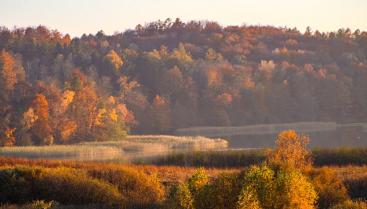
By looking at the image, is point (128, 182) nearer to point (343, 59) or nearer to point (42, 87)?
point (42, 87)

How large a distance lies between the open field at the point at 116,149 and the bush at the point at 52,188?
116 feet

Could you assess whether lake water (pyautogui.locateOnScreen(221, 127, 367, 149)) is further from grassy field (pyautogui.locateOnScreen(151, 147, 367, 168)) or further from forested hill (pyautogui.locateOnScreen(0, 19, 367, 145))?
grassy field (pyautogui.locateOnScreen(151, 147, 367, 168))

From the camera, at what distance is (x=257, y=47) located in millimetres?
193250

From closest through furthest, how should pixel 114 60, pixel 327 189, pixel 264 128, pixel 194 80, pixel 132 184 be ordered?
pixel 327 189 < pixel 132 184 < pixel 264 128 < pixel 114 60 < pixel 194 80

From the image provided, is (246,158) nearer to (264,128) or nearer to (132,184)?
(132,184)

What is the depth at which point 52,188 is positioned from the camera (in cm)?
2556

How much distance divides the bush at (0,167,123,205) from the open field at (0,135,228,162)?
116 ft

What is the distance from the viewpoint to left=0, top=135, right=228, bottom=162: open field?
68875 mm

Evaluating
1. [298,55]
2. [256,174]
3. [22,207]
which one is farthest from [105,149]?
[298,55]

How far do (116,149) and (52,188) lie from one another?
5506 centimetres

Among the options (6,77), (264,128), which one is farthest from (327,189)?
(264,128)

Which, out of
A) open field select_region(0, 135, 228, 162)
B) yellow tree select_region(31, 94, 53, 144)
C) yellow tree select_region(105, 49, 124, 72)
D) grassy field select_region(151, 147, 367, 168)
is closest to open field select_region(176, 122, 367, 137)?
yellow tree select_region(105, 49, 124, 72)

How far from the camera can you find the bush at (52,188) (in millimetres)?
24719

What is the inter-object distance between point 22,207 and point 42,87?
75.0 m
